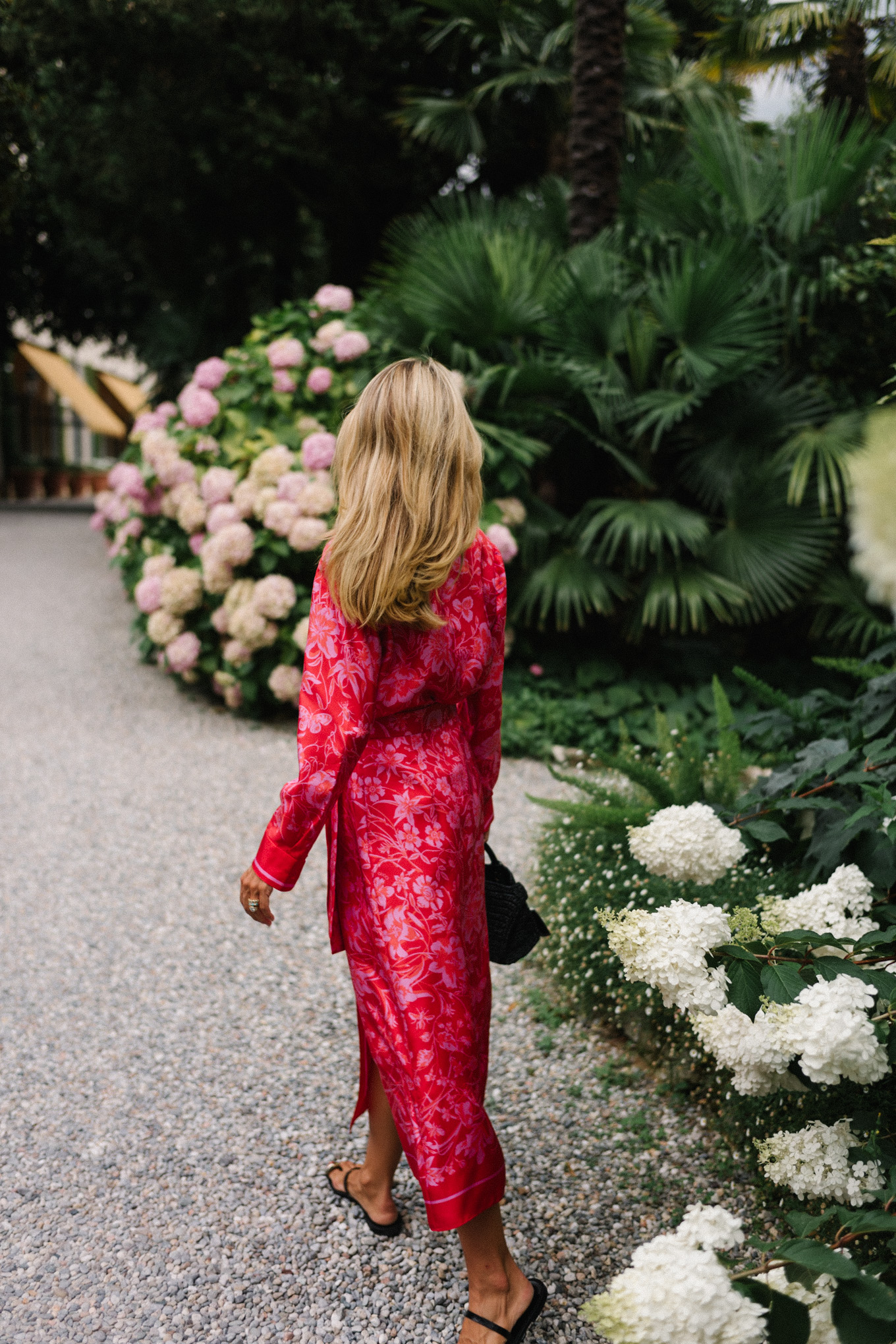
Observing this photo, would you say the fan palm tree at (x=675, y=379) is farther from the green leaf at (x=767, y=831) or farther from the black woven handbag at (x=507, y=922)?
the black woven handbag at (x=507, y=922)

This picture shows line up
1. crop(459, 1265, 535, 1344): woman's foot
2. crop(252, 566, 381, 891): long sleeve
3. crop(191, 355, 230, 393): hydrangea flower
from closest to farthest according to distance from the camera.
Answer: crop(252, 566, 381, 891): long sleeve, crop(459, 1265, 535, 1344): woman's foot, crop(191, 355, 230, 393): hydrangea flower

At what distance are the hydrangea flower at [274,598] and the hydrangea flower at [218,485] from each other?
2.02 ft

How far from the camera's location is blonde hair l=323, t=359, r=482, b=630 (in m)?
1.68

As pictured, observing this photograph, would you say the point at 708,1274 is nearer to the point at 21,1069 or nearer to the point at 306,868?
the point at 21,1069

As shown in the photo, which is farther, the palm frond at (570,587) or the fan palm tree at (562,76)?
the fan palm tree at (562,76)

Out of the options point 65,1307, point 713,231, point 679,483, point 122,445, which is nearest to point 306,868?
point 65,1307

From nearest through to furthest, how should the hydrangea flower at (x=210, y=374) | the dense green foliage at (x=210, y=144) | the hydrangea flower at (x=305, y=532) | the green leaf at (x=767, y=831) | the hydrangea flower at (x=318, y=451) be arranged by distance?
the green leaf at (x=767, y=831) < the hydrangea flower at (x=305, y=532) < the hydrangea flower at (x=318, y=451) < the hydrangea flower at (x=210, y=374) < the dense green foliage at (x=210, y=144)

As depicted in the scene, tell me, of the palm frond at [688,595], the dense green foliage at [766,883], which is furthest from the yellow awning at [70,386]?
the dense green foliage at [766,883]

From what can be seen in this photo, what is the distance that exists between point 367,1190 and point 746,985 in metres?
1.14

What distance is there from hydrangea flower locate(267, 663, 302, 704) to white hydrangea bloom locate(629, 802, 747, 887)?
3571 mm

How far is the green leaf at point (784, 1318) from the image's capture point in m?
1.12

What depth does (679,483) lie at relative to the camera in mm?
6016

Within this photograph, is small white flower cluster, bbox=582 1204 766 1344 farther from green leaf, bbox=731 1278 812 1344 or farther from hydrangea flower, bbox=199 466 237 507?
hydrangea flower, bbox=199 466 237 507

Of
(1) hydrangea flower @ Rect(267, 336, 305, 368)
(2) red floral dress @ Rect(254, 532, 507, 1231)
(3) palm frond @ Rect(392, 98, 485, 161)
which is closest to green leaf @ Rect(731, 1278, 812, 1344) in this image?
(2) red floral dress @ Rect(254, 532, 507, 1231)
